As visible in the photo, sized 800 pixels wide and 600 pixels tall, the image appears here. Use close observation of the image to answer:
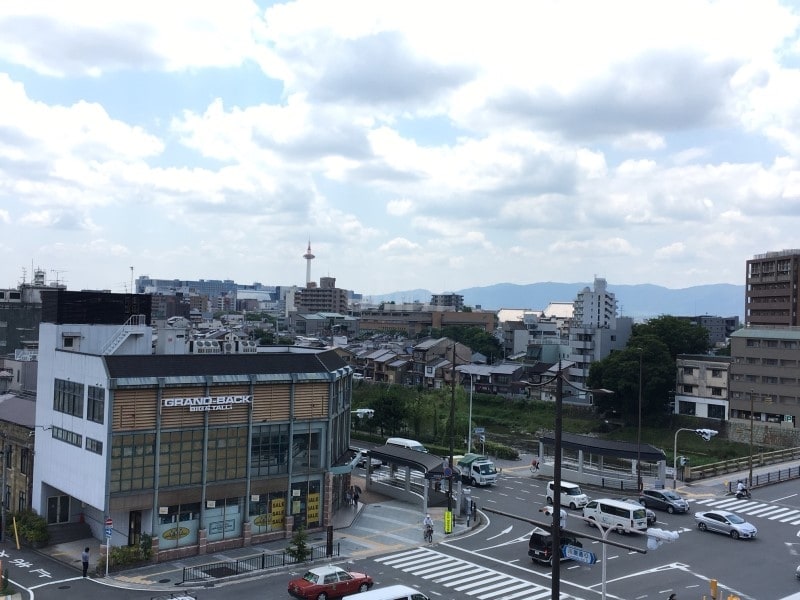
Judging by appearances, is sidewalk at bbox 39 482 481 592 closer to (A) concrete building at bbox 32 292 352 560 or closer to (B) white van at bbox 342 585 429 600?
(A) concrete building at bbox 32 292 352 560

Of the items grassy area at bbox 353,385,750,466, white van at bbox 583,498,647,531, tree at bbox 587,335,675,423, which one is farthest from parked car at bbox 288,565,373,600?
tree at bbox 587,335,675,423

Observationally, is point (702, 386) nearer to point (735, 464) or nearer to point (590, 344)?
point (735, 464)

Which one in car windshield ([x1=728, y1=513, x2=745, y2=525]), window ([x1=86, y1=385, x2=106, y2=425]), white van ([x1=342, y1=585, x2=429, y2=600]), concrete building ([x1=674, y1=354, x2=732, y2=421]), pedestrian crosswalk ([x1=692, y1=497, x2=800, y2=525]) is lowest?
pedestrian crosswalk ([x1=692, y1=497, x2=800, y2=525])

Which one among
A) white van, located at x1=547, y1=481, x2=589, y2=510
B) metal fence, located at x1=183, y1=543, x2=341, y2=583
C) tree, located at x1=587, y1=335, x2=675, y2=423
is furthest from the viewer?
tree, located at x1=587, y1=335, x2=675, y2=423

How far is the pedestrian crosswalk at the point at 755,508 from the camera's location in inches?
1805

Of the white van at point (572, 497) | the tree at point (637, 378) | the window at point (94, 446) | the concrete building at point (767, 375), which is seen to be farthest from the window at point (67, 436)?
the concrete building at point (767, 375)

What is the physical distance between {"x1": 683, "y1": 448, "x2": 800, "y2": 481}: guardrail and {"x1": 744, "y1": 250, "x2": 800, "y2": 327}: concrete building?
156 ft

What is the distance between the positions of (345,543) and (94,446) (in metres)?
13.9

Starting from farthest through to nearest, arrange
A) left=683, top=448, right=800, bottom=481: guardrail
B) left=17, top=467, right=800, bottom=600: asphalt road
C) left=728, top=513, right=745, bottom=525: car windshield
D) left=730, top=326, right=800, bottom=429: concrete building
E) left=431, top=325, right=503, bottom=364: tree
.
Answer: left=431, top=325, right=503, bottom=364: tree → left=730, top=326, right=800, bottom=429: concrete building → left=683, top=448, right=800, bottom=481: guardrail → left=728, top=513, right=745, bottom=525: car windshield → left=17, top=467, right=800, bottom=600: asphalt road

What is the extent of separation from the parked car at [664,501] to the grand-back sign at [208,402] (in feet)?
86.6

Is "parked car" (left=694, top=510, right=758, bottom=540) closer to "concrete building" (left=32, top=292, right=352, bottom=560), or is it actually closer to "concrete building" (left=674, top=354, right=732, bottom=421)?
"concrete building" (left=32, top=292, right=352, bottom=560)

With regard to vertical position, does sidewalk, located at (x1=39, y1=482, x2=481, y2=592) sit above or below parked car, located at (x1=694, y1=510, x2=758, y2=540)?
below

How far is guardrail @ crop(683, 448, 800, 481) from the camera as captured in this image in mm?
57625

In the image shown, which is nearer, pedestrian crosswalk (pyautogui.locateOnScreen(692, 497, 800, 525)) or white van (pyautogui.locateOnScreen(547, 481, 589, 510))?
pedestrian crosswalk (pyautogui.locateOnScreen(692, 497, 800, 525))
